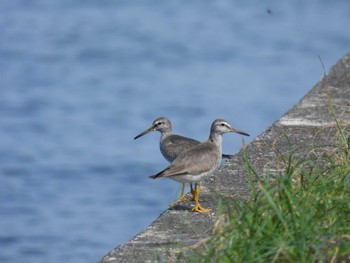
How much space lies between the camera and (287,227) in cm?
546

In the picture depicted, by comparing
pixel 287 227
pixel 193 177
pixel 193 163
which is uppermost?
pixel 193 163

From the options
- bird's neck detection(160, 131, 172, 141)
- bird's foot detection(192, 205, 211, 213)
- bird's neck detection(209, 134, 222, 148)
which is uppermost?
bird's neck detection(160, 131, 172, 141)

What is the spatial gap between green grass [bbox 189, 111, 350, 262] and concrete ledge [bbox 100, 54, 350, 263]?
0.33 m

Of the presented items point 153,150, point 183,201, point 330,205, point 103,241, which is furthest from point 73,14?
point 330,205

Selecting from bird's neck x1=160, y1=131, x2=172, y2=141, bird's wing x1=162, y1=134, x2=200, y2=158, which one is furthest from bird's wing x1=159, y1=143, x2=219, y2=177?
bird's neck x1=160, y1=131, x2=172, y2=141

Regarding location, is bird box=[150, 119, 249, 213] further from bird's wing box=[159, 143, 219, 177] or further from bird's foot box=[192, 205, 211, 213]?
bird's foot box=[192, 205, 211, 213]

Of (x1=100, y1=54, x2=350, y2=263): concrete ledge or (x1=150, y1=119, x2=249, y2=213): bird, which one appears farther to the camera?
(x1=150, y1=119, x2=249, y2=213): bird

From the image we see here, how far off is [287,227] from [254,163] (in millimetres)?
2274

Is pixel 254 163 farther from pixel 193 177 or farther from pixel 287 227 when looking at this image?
pixel 287 227

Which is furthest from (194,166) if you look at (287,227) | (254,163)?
(287,227)

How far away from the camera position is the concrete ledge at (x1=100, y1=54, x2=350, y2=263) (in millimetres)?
6160

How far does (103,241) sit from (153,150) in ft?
10.1

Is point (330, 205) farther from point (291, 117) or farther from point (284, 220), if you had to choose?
point (291, 117)

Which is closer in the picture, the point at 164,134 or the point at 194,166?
the point at 194,166
